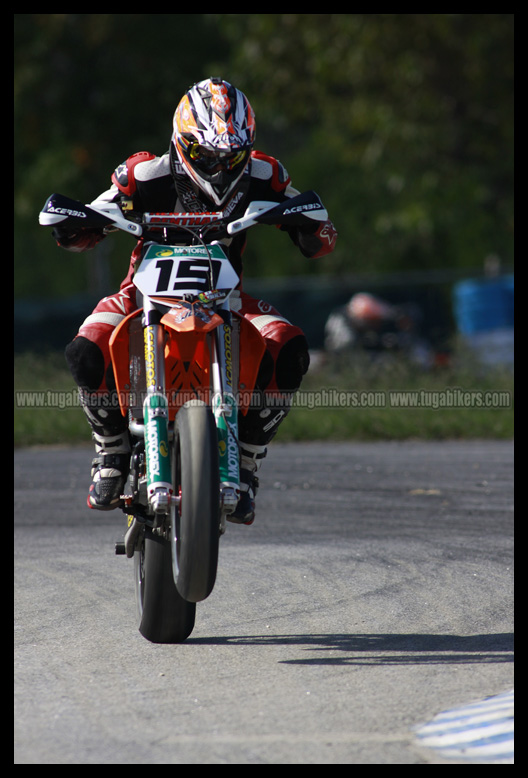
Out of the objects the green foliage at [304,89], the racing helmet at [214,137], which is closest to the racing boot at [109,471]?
the racing helmet at [214,137]

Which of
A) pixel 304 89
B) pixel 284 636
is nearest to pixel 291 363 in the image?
pixel 284 636

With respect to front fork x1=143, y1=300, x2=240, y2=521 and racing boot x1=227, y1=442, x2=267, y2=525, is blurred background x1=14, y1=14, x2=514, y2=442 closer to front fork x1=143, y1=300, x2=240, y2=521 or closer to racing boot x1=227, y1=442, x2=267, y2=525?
racing boot x1=227, y1=442, x2=267, y2=525

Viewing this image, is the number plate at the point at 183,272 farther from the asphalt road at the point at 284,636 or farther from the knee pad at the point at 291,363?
the asphalt road at the point at 284,636

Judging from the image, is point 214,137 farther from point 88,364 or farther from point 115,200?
point 88,364

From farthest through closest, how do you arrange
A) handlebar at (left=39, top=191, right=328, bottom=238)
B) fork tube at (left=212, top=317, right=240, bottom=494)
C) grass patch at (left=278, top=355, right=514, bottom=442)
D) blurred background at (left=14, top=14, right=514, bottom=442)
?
blurred background at (left=14, top=14, right=514, bottom=442)
grass patch at (left=278, top=355, right=514, bottom=442)
handlebar at (left=39, top=191, right=328, bottom=238)
fork tube at (left=212, top=317, right=240, bottom=494)

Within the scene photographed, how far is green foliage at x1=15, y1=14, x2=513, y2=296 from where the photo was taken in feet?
73.2

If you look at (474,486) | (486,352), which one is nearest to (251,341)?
(474,486)

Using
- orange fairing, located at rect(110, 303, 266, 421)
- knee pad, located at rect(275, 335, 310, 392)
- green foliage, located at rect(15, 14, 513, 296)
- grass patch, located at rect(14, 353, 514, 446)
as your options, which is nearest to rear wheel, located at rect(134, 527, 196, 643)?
orange fairing, located at rect(110, 303, 266, 421)

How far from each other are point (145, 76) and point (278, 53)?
9.63ft

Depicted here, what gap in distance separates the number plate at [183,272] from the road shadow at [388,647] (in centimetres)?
152

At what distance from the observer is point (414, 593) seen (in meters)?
5.61

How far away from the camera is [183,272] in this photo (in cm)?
457

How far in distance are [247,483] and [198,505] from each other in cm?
60
